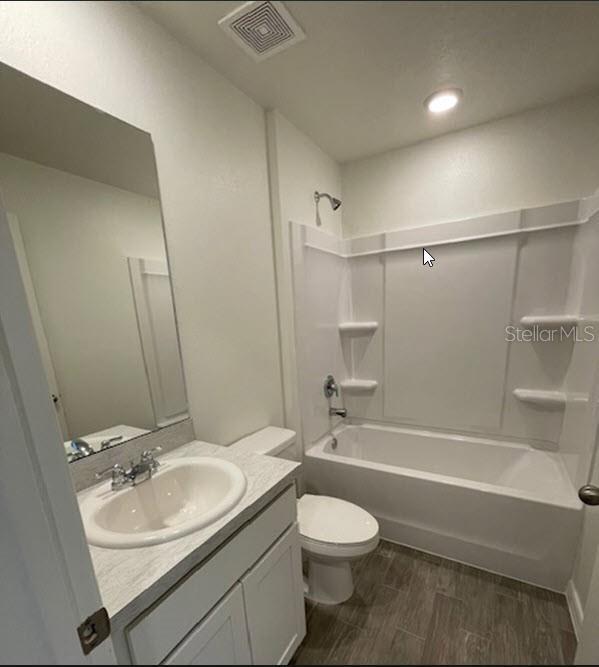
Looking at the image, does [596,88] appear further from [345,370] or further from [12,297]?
[345,370]

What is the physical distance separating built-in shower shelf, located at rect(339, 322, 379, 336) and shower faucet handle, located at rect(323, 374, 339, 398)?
37cm

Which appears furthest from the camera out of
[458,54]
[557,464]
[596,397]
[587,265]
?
[557,464]

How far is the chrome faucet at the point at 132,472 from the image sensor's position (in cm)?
89

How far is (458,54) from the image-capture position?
0.44 metres

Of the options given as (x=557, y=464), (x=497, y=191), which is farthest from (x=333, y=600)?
(x=497, y=191)

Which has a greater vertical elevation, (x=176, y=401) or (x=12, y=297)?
(x=12, y=297)

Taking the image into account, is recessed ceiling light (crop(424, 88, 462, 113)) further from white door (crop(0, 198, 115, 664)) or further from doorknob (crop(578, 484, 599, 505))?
doorknob (crop(578, 484, 599, 505))

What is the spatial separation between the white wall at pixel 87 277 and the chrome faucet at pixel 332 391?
3.84 ft

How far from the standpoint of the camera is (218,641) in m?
0.49

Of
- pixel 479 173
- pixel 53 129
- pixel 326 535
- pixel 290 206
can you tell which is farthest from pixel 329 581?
pixel 479 173

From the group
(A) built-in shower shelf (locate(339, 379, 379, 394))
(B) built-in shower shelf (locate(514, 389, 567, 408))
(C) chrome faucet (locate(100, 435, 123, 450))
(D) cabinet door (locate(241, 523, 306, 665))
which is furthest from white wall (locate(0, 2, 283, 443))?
(B) built-in shower shelf (locate(514, 389, 567, 408))

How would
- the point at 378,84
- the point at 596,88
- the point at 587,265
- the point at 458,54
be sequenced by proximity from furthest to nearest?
the point at 587,265, the point at 596,88, the point at 378,84, the point at 458,54

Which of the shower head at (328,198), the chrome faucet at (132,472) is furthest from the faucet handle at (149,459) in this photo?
the shower head at (328,198)

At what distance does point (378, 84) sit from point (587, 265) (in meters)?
1.61
